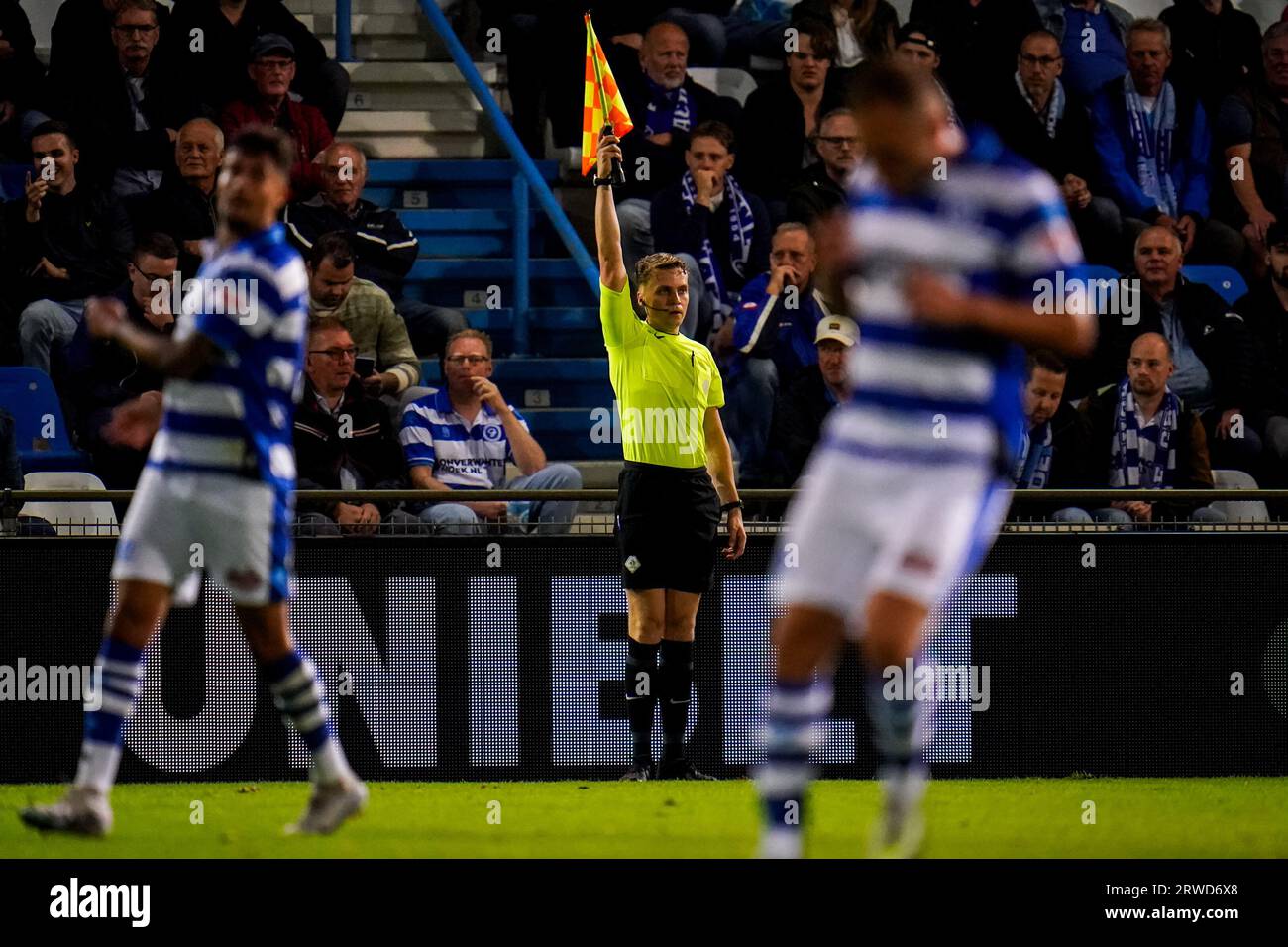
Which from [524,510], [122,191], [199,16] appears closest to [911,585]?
[524,510]

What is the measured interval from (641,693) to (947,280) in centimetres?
318

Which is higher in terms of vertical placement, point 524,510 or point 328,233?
point 328,233

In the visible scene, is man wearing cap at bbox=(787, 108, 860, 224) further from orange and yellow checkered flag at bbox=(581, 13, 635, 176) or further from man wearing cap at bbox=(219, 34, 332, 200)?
orange and yellow checkered flag at bbox=(581, 13, 635, 176)

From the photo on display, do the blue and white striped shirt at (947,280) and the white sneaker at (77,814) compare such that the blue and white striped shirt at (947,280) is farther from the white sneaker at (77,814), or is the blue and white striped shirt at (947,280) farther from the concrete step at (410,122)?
the concrete step at (410,122)

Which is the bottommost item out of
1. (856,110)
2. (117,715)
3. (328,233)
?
(117,715)

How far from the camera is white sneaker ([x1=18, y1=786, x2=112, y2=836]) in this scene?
5.21m

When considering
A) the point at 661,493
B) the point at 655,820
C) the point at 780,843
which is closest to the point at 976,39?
the point at 661,493

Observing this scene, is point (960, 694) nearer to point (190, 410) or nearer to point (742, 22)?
point (190, 410)

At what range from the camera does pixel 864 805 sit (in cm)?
685

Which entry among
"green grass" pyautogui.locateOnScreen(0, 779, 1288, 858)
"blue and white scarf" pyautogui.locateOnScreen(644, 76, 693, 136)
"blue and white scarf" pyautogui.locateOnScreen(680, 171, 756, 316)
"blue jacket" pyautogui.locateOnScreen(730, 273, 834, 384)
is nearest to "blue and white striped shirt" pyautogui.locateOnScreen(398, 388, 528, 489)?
"blue jacket" pyautogui.locateOnScreen(730, 273, 834, 384)

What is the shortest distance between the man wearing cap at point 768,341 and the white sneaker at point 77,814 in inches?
176

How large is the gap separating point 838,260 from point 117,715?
7.48 ft

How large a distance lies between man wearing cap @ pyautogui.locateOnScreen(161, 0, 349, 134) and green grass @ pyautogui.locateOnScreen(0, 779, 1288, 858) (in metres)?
4.40

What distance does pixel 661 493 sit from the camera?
7.53m
